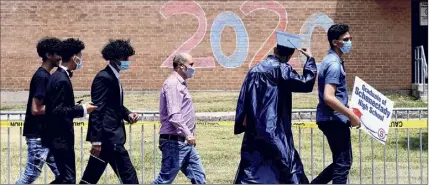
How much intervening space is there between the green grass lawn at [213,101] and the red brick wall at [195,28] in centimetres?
81

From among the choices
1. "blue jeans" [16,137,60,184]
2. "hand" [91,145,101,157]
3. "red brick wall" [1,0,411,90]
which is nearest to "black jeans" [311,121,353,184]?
"hand" [91,145,101,157]

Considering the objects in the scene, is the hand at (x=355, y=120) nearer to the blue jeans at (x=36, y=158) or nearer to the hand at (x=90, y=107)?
the hand at (x=90, y=107)

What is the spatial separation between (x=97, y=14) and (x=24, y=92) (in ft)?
9.24

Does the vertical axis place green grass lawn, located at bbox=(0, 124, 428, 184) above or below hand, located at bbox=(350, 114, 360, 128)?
below

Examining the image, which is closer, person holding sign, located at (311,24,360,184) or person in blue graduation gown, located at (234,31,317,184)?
person in blue graduation gown, located at (234,31,317,184)

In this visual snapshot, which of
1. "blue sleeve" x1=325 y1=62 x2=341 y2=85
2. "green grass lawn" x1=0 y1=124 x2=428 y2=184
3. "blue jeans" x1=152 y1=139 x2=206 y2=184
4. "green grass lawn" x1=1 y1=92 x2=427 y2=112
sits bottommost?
"green grass lawn" x1=0 y1=124 x2=428 y2=184

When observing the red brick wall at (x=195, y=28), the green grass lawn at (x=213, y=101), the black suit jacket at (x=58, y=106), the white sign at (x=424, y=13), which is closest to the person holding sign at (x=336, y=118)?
the black suit jacket at (x=58, y=106)

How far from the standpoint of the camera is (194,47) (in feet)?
69.6

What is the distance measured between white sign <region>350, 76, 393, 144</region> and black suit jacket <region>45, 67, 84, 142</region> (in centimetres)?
271

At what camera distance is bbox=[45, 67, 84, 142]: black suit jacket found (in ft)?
24.5

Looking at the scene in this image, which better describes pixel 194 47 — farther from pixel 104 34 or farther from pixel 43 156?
pixel 43 156

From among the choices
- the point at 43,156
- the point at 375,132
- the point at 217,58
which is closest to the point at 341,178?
the point at 375,132

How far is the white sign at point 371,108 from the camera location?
802cm

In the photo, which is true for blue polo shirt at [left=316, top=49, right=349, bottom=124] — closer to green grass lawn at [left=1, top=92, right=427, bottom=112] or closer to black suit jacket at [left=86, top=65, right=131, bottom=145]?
black suit jacket at [left=86, top=65, right=131, bottom=145]
